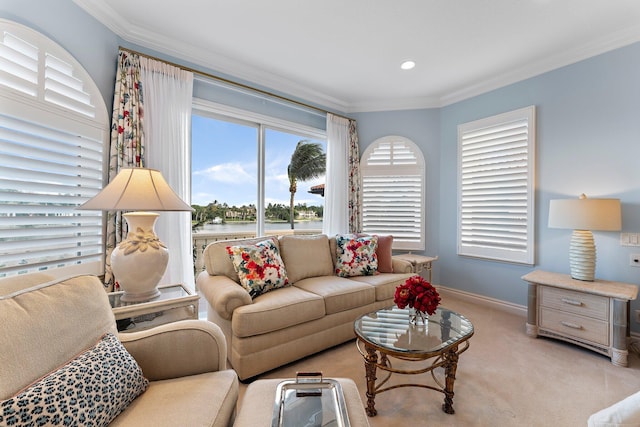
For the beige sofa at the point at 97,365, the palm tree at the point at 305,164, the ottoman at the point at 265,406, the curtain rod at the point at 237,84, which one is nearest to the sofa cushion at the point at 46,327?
the beige sofa at the point at 97,365

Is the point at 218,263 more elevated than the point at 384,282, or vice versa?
the point at 218,263

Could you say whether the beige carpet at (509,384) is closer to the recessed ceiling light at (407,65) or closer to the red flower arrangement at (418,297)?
the red flower arrangement at (418,297)

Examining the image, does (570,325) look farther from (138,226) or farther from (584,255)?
(138,226)

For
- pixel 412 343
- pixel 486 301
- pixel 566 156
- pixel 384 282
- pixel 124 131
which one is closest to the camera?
pixel 412 343

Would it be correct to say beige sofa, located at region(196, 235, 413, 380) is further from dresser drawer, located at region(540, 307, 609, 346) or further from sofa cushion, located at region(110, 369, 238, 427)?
dresser drawer, located at region(540, 307, 609, 346)

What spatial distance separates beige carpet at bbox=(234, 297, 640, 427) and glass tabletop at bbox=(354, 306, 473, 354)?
43 centimetres

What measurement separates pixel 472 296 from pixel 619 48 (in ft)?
9.46

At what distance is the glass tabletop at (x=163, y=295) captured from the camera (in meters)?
1.70

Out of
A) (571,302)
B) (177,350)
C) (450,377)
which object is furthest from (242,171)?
(571,302)

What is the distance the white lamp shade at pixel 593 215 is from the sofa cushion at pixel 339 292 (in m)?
1.83

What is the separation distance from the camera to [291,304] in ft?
6.93

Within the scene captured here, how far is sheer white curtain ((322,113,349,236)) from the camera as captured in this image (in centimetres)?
394

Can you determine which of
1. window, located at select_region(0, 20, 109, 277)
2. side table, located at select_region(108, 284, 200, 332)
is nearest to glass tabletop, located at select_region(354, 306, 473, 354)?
side table, located at select_region(108, 284, 200, 332)

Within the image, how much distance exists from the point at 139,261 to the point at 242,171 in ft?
6.04
